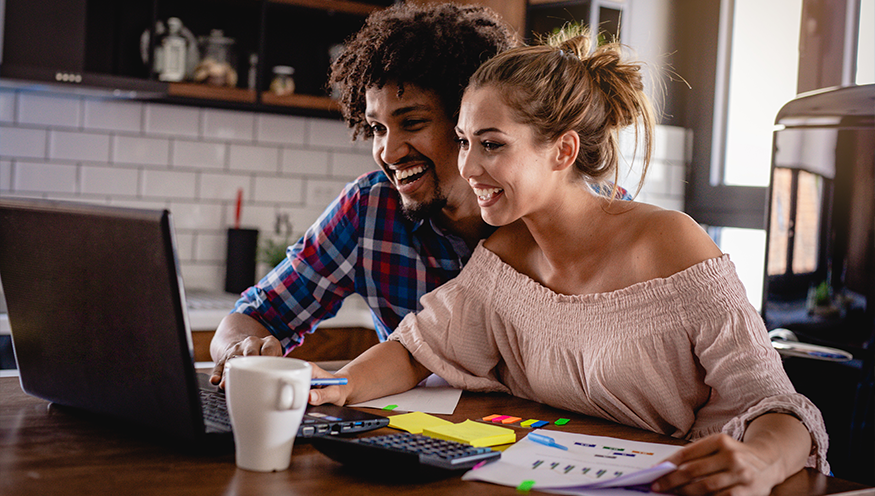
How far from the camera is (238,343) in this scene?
1.34m

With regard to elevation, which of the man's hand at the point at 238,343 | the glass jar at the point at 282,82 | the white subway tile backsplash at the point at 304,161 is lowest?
the man's hand at the point at 238,343

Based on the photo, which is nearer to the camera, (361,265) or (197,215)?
(361,265)

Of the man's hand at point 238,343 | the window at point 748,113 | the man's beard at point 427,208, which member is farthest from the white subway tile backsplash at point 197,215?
the window at point 748,113

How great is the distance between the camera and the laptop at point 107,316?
30.7 inches

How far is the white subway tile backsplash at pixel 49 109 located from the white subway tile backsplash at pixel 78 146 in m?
0.04

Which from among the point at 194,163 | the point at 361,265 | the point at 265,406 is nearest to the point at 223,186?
the point at 194,163

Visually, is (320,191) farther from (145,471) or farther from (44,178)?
(145,471)

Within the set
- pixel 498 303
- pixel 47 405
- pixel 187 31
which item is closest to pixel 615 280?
pixel 498 303

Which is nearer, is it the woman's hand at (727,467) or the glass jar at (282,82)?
the woman's hand at (727,467)

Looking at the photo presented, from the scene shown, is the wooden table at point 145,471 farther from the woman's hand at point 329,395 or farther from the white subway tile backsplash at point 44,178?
the white subway tile backsplash at point 44,178

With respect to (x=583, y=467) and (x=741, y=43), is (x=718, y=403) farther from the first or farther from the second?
(x=741, y=43)

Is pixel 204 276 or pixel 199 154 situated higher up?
pixel 199 154

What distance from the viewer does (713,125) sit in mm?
2803

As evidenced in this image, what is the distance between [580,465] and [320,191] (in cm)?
248
